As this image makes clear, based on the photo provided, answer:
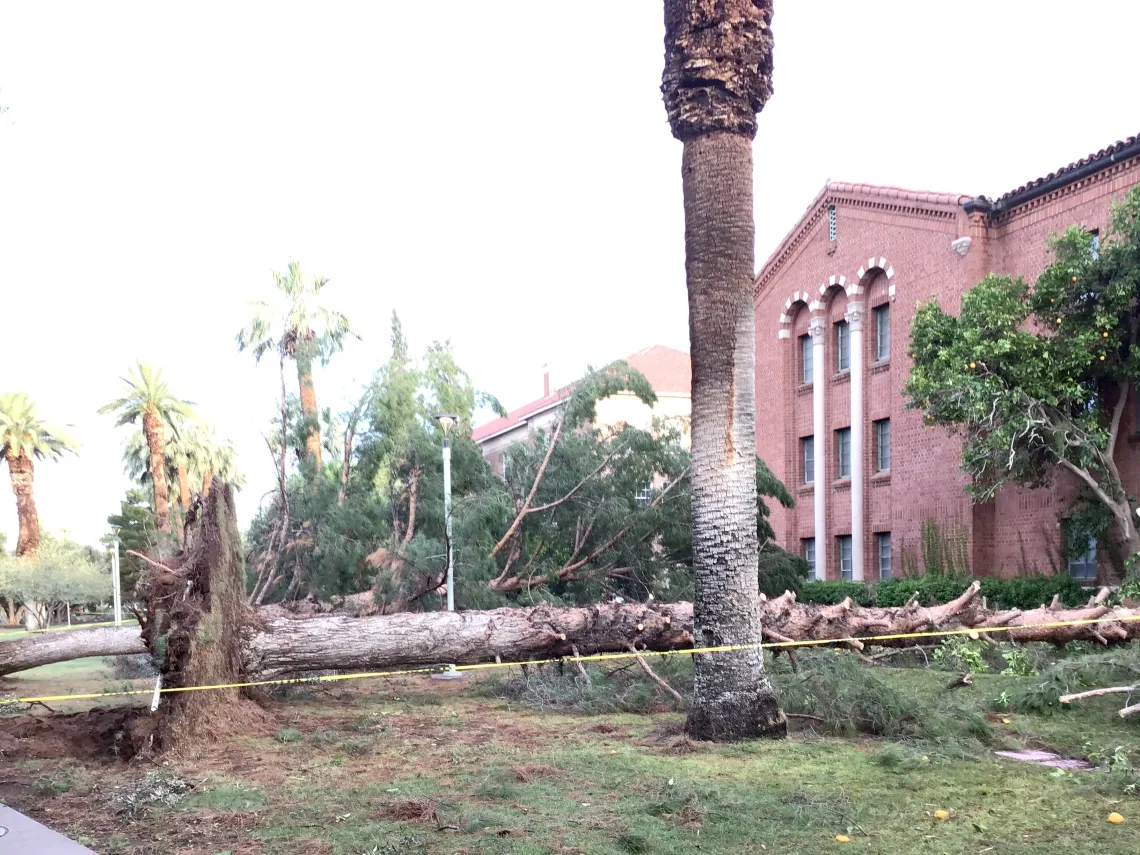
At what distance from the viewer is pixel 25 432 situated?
121 ft

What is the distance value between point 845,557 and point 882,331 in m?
5.73

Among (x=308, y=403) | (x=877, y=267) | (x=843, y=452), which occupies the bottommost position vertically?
(x=843, y=452)

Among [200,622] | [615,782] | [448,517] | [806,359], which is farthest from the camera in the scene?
[806,359]

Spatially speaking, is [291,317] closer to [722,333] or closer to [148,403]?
[148,403]

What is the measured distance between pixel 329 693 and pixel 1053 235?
46.1 ft

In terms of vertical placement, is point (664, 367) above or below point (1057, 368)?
above

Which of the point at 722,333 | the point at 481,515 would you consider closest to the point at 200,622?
the point at 722,333

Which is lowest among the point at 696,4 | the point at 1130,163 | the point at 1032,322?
the point at 1032,322

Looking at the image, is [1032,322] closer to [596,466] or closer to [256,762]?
[596,466]

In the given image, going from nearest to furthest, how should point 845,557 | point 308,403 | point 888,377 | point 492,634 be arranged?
point 492,634, point 308,403, point 888,377, point 845,557

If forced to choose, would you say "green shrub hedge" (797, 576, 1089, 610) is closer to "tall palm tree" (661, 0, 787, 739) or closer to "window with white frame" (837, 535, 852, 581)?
"window with white frame" (837, 535, 852, 581)

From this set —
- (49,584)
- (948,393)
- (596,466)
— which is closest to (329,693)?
(596,466)

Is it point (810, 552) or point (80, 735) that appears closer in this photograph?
point (80, 735)

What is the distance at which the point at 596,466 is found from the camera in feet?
48.0
